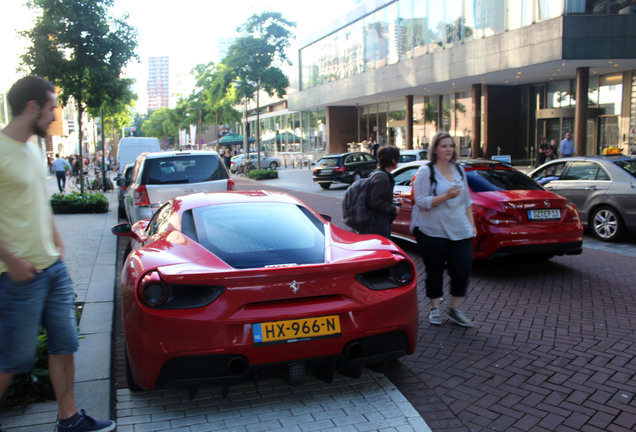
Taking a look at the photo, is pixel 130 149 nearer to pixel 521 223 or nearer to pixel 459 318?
pixel 521 223

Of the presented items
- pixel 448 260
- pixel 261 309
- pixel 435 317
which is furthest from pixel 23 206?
pixel 435 317

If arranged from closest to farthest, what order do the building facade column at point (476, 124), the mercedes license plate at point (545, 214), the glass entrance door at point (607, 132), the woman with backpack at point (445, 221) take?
1. the woman with backpack at point (445, 221)
2. the mercedes license plate at point (545, 214)
3. the glass entrance door at point (607, 132)
4. the building facade column at point (476, 124)

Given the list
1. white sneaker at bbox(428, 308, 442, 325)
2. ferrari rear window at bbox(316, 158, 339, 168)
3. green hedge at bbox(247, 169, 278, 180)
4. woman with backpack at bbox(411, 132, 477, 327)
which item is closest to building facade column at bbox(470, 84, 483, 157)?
ferrari rear window at bbox(316, 158, 339, 168)

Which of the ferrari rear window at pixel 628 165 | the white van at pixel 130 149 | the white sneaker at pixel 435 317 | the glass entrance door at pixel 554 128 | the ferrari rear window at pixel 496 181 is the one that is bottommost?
the white sneaker at pixel 435 317

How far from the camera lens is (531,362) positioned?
421cm

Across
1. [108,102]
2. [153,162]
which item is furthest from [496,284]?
[108,102]

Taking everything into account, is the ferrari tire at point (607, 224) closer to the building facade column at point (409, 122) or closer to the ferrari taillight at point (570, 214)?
the ferrari taillight at point (570, 214)

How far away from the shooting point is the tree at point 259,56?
28.6 meters

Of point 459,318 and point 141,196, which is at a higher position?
point 141,196

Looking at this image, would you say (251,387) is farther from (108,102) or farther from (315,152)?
(315,152)

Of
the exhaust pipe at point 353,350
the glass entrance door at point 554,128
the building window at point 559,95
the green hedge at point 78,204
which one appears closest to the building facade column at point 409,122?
the glass entrance door at point 554,128

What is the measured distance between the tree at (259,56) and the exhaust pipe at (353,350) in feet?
88.9

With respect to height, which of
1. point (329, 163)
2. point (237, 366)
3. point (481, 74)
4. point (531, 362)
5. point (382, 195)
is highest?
point (481, 74)

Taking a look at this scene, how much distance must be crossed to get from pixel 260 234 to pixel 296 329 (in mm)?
916
